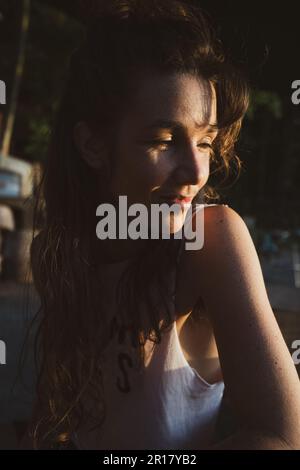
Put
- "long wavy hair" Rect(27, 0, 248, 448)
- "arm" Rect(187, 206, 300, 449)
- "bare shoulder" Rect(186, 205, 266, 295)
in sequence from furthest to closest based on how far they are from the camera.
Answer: "long wavy hair" Rect(27, 0, 248, 448), "bare shoulder" Rect(186, 205, 266, 295), "arm" Rect(187, 206, 300, 449)

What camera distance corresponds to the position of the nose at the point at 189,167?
928mm

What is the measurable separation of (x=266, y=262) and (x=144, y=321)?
5.01 m

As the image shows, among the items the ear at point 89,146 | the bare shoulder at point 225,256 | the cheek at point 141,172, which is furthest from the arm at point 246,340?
the ear at point 89,146

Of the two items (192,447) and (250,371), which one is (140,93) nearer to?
(250,371)

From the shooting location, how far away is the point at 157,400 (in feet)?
3.12

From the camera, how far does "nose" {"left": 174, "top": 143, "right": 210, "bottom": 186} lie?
3.04ft

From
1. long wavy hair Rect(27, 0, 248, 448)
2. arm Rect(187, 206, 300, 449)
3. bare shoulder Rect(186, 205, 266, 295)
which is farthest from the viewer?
long wavy hair Rect(27, 0, 248, 448)

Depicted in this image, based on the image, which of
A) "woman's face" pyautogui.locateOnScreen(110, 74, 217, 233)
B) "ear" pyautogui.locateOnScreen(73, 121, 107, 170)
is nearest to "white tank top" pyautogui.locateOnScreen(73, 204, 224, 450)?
"woman's face" pyautogui.locateOnScreen(110, 74, 217, 233)

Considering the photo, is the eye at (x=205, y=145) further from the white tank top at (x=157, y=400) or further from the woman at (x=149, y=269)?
the white tank top at (x=157, y=400)

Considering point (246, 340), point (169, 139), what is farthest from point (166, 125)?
point (246, 340)

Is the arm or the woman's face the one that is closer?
the arm

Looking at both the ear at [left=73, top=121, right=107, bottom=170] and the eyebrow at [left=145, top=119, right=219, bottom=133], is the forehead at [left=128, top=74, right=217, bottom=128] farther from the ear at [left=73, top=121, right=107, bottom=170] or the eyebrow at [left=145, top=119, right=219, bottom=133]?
Answer: the ear at [left=73, top=121, right=107, bottom=170]
